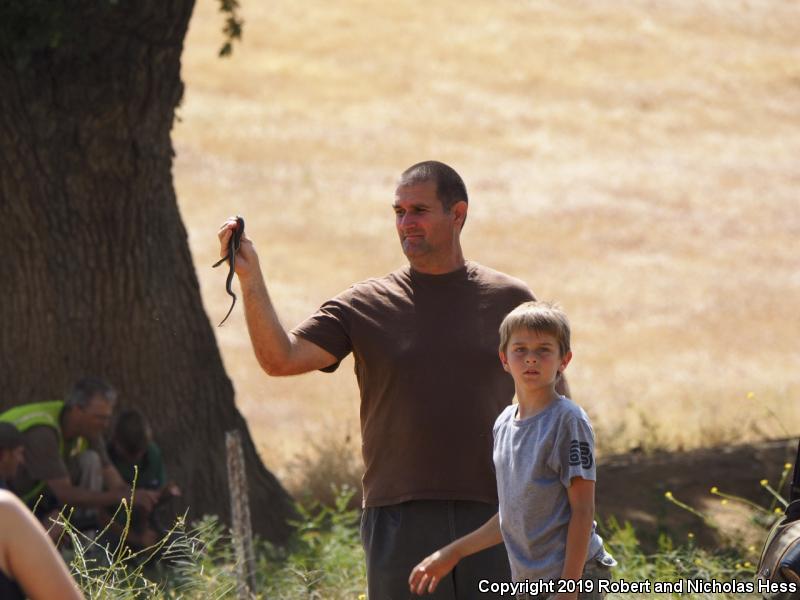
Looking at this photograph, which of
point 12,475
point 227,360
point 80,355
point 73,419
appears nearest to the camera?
point 12,475

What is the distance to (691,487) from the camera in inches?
368

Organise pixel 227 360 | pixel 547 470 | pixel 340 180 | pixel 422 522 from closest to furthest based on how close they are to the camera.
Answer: pixel 547 470, pixel 422 522, pixel 227 360, pixel 340 180

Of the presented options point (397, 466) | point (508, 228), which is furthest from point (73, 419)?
point (508, 228)

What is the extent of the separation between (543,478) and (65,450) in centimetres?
470

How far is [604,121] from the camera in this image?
122ft

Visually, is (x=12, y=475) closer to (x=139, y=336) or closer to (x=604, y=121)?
(x=139, y=336)

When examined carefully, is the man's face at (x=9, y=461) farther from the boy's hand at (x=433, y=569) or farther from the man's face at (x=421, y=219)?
the boy's hand at (x=433, y=569)

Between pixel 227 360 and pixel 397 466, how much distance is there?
17.6 meters

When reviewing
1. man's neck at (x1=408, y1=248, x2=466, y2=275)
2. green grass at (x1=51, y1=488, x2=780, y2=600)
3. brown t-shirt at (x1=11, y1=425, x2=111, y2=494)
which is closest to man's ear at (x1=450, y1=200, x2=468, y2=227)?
man's neck at (x1=408, y1=248, x2=466, y2=275)

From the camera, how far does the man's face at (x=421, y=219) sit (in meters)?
4.70

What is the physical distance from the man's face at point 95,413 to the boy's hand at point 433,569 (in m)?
3.95

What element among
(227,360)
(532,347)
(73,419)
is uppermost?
(532,347)

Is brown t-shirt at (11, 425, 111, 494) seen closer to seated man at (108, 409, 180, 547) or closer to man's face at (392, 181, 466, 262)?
seated man at (108, 409, 180, 547)

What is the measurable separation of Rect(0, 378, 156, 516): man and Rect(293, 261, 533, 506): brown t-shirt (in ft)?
11.2
